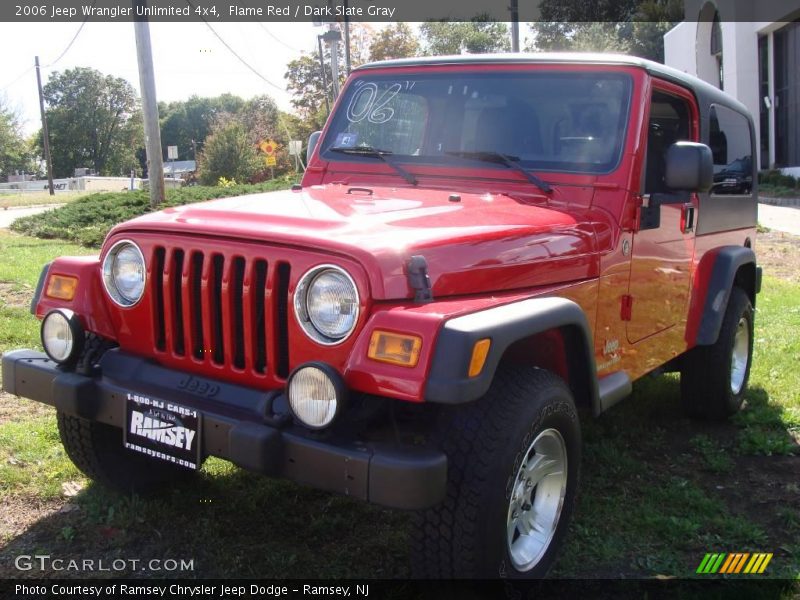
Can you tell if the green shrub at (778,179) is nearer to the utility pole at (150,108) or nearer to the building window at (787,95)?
the building window at (787,95)

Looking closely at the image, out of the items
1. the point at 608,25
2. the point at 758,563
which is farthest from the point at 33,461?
the point at 608,25

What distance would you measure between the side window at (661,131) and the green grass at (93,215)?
9.37m

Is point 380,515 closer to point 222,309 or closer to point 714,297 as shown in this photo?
point 222,309

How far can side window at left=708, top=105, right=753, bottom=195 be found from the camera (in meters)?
4.68

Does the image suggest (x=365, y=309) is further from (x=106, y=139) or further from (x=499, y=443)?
(x=106, y=139)

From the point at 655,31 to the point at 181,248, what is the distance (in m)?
41.7

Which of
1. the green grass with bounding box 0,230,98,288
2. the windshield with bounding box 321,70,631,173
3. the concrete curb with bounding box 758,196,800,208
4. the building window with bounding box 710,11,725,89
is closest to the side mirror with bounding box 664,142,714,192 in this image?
the windshield with bounding box 321,70,631,173

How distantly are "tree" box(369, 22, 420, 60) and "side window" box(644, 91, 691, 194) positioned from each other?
114ft

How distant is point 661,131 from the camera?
4133mm

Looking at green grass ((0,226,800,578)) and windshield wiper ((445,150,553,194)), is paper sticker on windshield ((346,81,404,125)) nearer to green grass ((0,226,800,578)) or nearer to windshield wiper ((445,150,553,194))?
windshield wiper ((445,150,553,194))

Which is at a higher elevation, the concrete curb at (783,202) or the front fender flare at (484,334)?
the front fender flare at (484,334)

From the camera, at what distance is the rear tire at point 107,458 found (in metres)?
3.41

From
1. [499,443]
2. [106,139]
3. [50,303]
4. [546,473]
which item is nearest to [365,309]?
[499,443]

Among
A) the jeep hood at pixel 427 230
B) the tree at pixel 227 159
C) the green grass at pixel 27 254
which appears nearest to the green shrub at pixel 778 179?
the green grass at pixel 27 254
